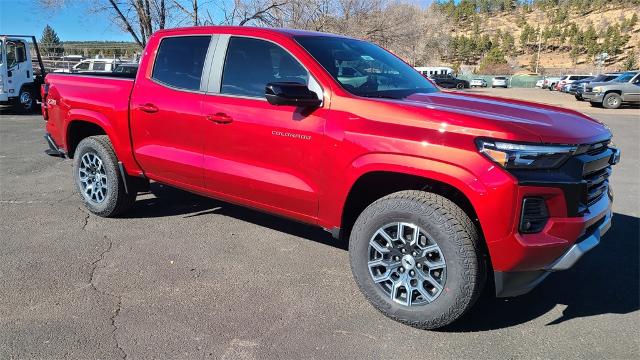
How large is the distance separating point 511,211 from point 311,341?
1.42 meters

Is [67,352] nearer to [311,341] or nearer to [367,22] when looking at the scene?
[311,341]

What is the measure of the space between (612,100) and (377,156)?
2469 centimetres

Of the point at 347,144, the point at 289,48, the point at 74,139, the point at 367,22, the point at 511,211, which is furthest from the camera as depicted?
the point at 367,22

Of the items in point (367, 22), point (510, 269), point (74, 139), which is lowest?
Result: point (510, 269)

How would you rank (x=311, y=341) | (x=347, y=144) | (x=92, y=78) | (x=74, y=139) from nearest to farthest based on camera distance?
(x=311, y=341) < (x=347, y=144) < (x=92, y=78) < (x=74, y=139)

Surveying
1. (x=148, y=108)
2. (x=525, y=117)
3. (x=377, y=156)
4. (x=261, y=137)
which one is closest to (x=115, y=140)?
(x=148, y=108)

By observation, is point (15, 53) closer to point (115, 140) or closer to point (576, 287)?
point (115, 140)

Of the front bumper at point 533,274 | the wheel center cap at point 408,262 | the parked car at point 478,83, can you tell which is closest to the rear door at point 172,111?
the wheel center cap at point 408,262

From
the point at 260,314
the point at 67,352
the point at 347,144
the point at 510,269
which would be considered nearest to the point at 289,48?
the point at 347,144

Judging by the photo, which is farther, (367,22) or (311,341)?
(367,22)

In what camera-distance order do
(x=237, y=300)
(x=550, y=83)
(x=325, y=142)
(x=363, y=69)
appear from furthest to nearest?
(x=550, y=83) → (x=363, y=69) → (x=237, y=300) → (x=325, y=142)

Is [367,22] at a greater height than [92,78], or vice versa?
[367,22]

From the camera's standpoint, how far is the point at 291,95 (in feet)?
11.1

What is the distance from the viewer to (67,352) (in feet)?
9.52
